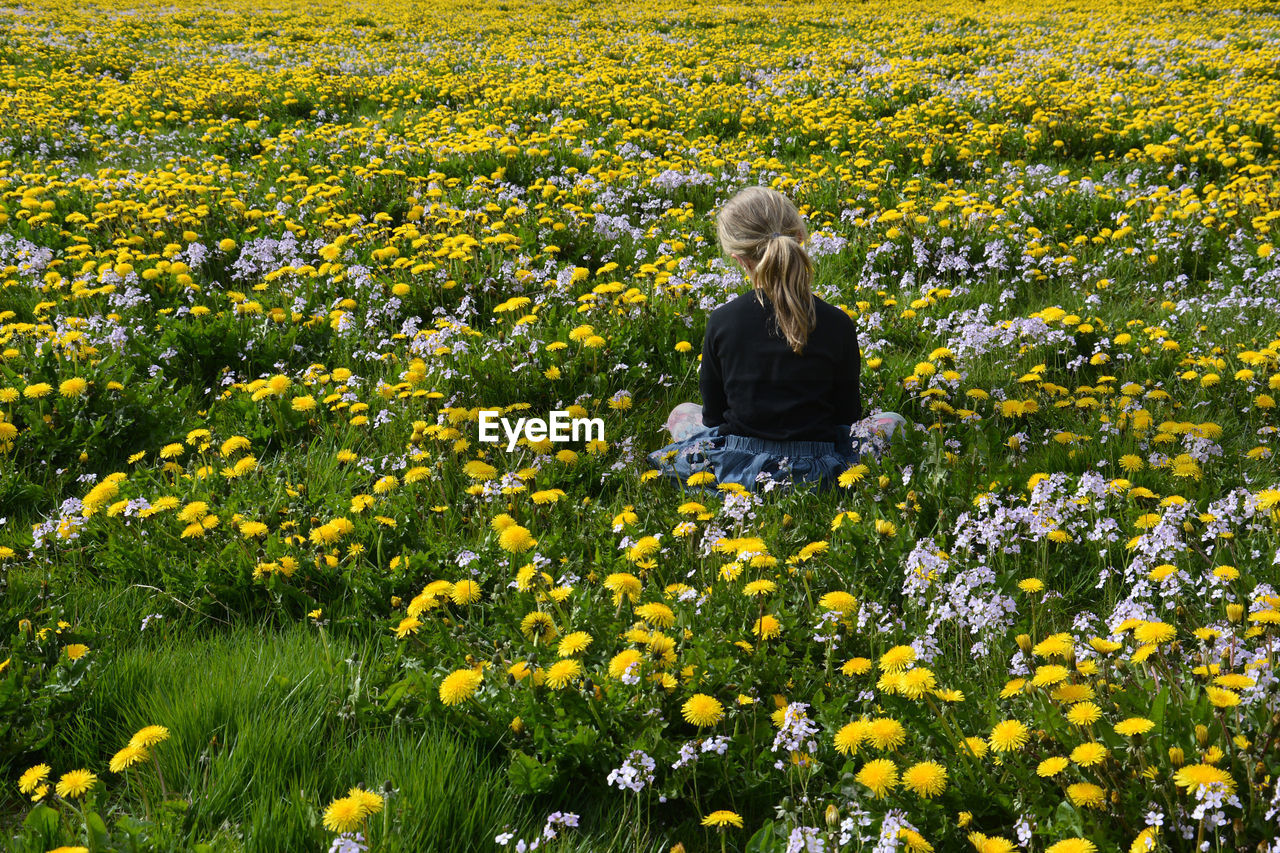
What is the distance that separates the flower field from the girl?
271mm

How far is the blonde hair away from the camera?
380cm

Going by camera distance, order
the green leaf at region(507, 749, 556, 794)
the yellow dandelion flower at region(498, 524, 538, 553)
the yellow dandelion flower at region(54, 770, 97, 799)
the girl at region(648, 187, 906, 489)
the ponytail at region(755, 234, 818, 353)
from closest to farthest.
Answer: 1. the yellow dandelion flower at region(54, 770, 97, 799)
2. the green leaf at region(507, 749, 556, 794)
3. the yellow dandelion flower at region(498, 524, 538, 553)
4. the ponytail at region(755, 234, 818, 353)
5. the girl at region(648, 187, 906, 489)

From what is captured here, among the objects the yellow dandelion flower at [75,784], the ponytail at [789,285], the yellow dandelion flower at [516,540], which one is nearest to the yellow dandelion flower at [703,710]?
the yellow dandelion flower at [516,540]

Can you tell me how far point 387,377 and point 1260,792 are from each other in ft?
14.3

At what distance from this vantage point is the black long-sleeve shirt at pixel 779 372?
4.02 m

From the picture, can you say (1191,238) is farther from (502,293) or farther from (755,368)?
(502,293)

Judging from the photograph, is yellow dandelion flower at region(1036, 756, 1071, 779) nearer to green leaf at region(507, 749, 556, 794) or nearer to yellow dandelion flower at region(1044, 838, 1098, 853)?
yellow dandelion flower at region(1044, 838, 1098, 853)

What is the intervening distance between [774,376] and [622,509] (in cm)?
96

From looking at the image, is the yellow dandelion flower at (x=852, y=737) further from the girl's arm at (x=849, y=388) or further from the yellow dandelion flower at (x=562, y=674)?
the girl's arm at (x=849, y=388)

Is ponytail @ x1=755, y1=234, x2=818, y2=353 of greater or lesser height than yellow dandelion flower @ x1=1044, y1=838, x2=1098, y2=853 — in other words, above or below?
above

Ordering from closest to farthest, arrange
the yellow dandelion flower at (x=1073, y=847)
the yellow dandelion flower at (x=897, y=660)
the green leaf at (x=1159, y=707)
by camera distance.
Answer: the yellow dandelion flower at (x=1073, y=847) < the green leaf at (x=1159, y=707) < the yellow dandelion flower at (x=897, y=660)

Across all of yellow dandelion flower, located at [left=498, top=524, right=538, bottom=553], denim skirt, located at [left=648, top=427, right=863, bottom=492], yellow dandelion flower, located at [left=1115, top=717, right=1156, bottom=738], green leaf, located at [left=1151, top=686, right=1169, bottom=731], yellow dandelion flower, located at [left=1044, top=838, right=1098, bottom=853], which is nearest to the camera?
yellow dandelion flower, located at [left=1044, top=838, right=1098, bottom=853]

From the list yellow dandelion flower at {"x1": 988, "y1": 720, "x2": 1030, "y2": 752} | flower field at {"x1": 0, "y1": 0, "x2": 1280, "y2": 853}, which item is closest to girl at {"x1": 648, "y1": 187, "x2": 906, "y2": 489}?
flower field at {"x1": 0, "y1": 0, "x2": 1280, "y2": 853}

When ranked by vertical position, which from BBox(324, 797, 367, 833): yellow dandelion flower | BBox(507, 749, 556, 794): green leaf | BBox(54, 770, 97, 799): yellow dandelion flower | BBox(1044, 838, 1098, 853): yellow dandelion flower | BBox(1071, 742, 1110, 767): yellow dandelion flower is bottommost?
BBox(507, 749, 556, 794): green leaf
